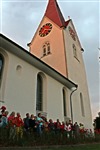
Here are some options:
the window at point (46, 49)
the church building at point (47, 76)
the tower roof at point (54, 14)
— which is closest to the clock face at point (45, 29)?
the church building at point (47, 76)

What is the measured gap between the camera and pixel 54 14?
29.4 m

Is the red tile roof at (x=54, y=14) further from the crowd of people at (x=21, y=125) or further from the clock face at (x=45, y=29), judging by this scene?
the crowd of people at (x=21, y=125)

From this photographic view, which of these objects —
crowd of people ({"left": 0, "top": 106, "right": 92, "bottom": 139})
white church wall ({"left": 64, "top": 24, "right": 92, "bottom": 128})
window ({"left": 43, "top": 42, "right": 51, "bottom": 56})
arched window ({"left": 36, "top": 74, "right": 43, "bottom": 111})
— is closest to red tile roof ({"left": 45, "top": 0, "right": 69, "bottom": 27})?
white church wall ({"left": 64, "top": 24, "right": 92, "bottom": 128})

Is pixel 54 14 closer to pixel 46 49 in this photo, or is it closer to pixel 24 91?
pixel 46 49

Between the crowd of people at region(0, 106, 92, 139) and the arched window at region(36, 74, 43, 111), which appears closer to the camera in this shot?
the crowd of people at region(0, 106, 92, 139)

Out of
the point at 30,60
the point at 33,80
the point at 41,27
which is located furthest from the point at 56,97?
the point at 41,27

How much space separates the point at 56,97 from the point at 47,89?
1299 mm

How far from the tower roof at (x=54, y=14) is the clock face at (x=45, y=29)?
1116 millimetres

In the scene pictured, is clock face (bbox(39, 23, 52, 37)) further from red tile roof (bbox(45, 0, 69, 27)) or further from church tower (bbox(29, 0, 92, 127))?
red tile roof (bbox(45, 0, 69, 27))

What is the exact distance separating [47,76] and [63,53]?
6.93 m

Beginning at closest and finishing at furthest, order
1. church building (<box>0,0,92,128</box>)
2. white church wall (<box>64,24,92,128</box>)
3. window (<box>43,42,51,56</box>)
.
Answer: church building (<box>0,0,92,128</box>) → white church wall (<box>64,24,92,128</box>) → window (<box>43,42,51,56</box>)

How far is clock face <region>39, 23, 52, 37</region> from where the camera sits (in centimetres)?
2689

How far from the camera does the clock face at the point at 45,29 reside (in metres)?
26.9

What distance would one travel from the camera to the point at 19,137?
23.5ft
